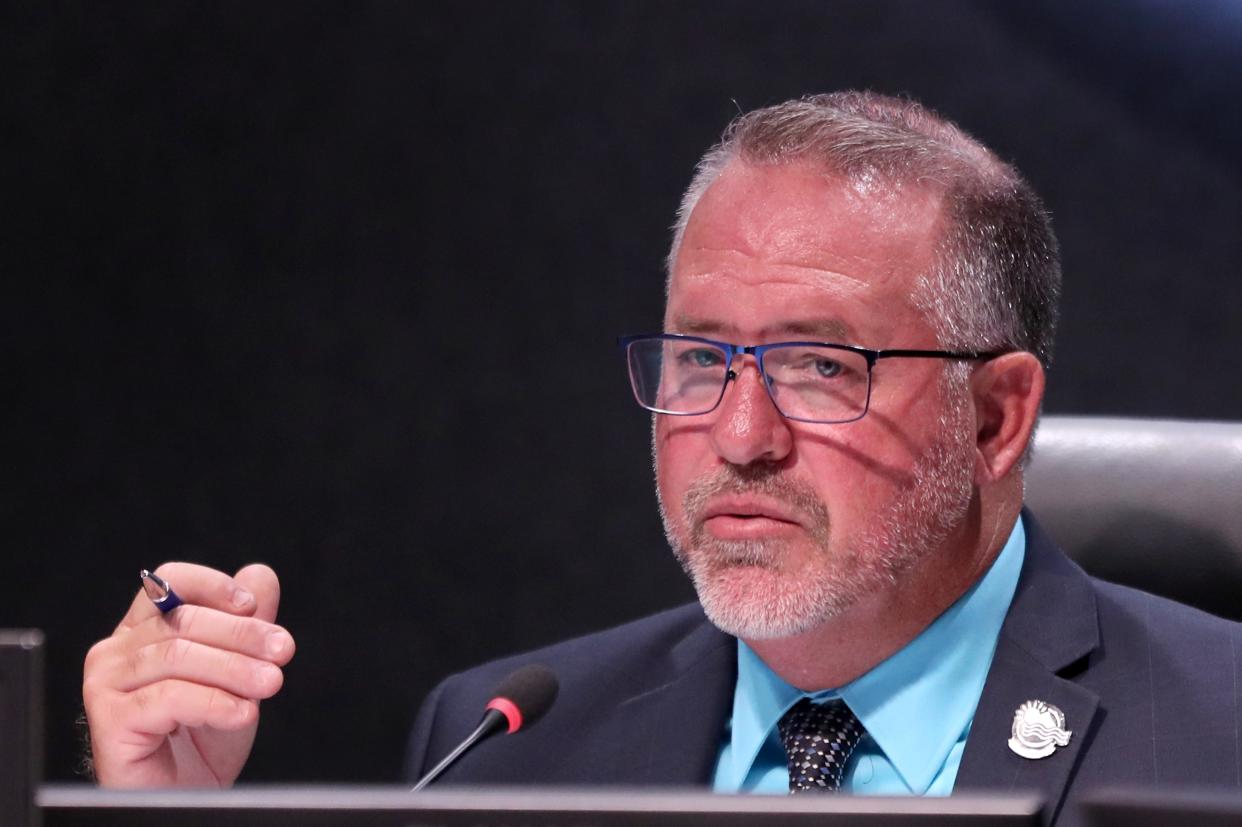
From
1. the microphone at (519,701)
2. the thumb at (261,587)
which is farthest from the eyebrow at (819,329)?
the thumb at (261,587)

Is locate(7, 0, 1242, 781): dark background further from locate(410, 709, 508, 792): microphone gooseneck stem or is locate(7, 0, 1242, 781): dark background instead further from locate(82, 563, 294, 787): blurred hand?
locate(410, 709, 508, 792): microphone gooseneck stem

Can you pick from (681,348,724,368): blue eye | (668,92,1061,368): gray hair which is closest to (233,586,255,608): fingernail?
(681,348,724,368): blue eye

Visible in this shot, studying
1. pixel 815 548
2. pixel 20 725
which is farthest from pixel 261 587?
pixel 20 725

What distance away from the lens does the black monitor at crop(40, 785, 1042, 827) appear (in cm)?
82

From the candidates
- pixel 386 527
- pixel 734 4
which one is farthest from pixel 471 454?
pixel 734 4

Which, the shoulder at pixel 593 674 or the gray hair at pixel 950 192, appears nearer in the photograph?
the gray hair at pixel 950 192

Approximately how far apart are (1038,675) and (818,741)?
0.82 ft

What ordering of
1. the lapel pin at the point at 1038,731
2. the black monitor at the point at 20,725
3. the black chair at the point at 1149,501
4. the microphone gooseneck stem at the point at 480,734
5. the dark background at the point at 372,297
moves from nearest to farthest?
the black monitor at the point at 20,725 < the microphone gooseneck stem at the point at 480,734 < the lapel pin at the point at 1038,731 < the black chair at the point at 1149,501 < the dark background at the point at 372,297

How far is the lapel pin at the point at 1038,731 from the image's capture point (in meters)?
1.58

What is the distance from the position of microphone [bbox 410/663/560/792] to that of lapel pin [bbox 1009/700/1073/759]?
0.50 meters

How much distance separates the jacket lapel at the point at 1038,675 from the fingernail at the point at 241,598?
2.44 ft

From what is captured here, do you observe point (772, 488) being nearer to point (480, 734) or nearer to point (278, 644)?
point (480, 734)

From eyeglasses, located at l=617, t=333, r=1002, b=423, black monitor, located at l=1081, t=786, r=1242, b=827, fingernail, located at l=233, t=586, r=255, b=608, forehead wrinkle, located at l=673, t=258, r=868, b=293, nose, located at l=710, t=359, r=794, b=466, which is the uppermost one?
forehead wrinkle, located at l=673, t=258, r=868, b=293

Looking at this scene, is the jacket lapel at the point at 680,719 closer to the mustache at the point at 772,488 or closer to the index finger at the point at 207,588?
the mustache at the point at 772,488
